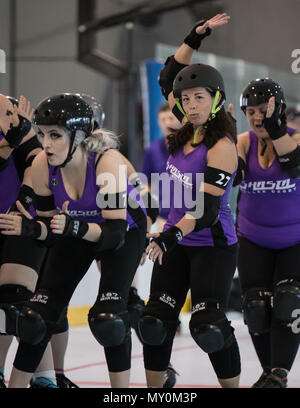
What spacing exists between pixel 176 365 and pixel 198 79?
2.27 m

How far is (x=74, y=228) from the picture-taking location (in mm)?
2898

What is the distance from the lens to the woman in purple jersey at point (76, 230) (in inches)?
118

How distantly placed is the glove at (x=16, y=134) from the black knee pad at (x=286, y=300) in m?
1.42

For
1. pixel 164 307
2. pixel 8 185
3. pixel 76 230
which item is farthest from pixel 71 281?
pixel 8 185

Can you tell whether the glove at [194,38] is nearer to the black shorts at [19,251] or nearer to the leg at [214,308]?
the leg at [214,308]

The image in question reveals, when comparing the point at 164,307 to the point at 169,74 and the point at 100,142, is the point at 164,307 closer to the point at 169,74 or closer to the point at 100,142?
the point at 100,142

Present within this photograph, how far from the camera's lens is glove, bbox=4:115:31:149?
3441 millimetres

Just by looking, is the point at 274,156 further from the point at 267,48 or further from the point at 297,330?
the point at 267,48

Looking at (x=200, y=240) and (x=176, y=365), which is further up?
(x=200, y=240)

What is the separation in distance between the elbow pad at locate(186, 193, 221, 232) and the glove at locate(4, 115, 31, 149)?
37.6 inches

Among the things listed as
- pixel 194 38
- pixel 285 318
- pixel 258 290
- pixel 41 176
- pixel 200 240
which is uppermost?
pixel 194 38

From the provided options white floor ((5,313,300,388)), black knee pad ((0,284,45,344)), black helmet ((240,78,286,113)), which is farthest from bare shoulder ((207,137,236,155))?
white floor ((5,313,300,388))

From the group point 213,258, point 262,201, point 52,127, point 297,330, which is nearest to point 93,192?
point 52,127
